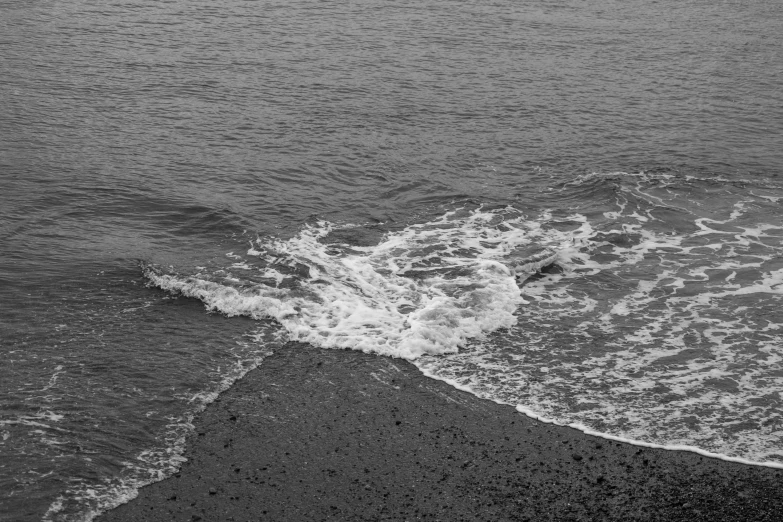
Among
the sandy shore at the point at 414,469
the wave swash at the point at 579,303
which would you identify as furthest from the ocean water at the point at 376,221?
the sandy shore at the point at 414,469

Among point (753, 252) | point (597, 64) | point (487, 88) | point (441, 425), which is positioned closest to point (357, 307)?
point (441, 425)

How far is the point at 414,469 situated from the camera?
11.5 m

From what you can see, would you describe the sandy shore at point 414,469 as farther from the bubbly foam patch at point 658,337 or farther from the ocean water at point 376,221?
the bubbly foam patch at point 658,337

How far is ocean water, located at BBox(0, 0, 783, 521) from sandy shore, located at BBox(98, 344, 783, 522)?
52 cm

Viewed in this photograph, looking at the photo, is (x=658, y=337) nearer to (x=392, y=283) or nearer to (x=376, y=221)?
(x=392, y=283)

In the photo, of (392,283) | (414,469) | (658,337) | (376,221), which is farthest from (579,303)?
(414,469)

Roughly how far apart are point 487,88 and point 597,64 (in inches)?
190

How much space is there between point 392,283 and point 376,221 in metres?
2.89

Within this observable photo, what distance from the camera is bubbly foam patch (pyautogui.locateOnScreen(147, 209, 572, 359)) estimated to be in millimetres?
15039

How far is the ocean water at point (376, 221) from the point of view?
43.1 ft

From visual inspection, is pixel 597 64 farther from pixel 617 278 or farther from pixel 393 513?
pixel 393 513

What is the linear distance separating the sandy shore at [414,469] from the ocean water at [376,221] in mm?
519

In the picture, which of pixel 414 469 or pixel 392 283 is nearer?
pixel 414 469

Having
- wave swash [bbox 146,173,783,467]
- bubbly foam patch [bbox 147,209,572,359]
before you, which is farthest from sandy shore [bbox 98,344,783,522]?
bubbly foam patch [bbox 147,209,572,359]
